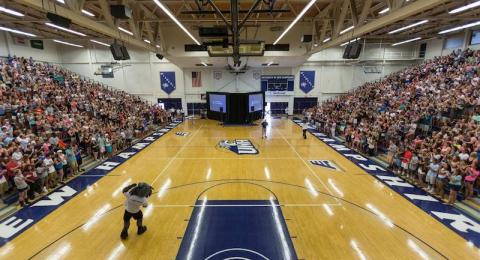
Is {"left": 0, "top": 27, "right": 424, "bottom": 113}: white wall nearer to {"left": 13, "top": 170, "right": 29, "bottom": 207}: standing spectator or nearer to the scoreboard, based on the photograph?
the scoreboard

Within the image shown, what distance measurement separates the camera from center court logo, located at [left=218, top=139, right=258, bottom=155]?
13.5 metres

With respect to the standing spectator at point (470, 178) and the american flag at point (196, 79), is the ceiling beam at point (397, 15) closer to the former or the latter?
the standing spectator at point (470, 178)

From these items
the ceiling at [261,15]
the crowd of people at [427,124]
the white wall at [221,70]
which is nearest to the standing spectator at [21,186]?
the ceiling at [261,15]

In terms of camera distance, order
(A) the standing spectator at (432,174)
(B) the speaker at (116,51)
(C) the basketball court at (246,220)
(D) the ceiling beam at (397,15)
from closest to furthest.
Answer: (C) the basketball court at (246,220) < (D) the ceiling beam at (397,15) < (A) the standing spectator at (432,174) < (B) the speaker at (116,51)

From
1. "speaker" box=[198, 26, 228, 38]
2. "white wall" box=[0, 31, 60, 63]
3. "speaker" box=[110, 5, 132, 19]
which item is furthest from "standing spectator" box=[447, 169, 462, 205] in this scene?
"white wall" box=[0, 31, 60, 63]

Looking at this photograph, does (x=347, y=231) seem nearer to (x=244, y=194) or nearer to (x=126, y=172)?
(x=244, y=194)

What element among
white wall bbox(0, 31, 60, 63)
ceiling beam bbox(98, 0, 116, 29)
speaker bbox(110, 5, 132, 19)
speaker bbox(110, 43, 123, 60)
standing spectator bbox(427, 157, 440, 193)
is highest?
white wall bbox(0, 31, 60, 63)

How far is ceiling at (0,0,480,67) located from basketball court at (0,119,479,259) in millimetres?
5526

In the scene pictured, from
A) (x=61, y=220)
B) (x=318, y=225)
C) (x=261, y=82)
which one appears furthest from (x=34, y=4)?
(x=261, y=82)

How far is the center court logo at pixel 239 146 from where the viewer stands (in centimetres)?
1346

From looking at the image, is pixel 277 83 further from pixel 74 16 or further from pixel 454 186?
pixel 74 16

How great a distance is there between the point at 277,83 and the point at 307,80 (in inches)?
136

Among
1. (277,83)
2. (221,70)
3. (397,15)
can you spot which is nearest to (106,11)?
(397,15)

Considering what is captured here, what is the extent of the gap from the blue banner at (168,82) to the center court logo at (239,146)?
1494 cm
